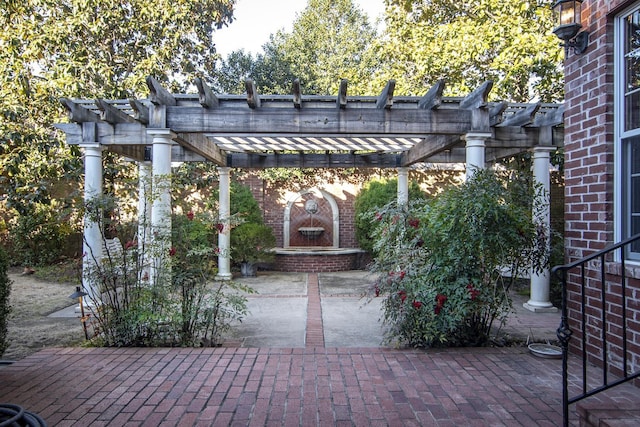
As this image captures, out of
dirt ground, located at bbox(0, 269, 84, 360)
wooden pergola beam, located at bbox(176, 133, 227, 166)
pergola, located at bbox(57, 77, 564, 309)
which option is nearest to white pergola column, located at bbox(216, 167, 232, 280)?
wooden pergola beam, located at bbox(176, 133, 227, 166)

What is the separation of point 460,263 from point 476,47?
634 centimetres

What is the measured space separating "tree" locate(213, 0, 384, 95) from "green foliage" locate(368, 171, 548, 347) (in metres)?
13.2

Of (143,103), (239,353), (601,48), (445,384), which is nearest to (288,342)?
(239,353)

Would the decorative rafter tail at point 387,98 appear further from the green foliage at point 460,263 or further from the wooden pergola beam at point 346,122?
the green foliage at point 460,263

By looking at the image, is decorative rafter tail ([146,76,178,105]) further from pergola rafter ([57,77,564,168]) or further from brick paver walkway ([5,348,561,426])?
brick paver walkway ([5,348,561,426])

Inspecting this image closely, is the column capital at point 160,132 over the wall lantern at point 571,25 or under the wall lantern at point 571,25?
under

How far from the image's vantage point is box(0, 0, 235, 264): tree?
9.15 m

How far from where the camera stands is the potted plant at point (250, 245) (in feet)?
32.6

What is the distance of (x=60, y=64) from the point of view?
9.27 metres

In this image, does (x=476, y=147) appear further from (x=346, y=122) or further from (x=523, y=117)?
(x=346, y=122)

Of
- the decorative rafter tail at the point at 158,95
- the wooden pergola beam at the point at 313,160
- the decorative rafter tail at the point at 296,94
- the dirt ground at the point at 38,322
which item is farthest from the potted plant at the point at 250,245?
the decorative rafter tail at the point at 296,94

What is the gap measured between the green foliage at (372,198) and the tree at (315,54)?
6.70 meters

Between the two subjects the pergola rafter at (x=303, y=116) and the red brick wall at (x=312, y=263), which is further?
the red brick wall at (x=312, y=263)

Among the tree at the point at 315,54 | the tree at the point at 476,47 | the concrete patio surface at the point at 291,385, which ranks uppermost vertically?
the tree at the point at 315,54
